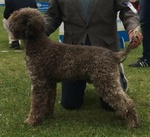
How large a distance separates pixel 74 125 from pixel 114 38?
1.34m

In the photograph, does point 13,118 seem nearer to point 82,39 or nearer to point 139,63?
point 82,39

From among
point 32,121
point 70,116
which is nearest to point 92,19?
point 70,116

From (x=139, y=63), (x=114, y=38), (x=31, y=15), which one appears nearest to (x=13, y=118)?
(x=31, y=15)

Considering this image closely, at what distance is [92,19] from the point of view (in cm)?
485

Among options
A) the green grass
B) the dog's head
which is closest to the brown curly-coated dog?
the dog's head

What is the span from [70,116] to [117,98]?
91cm

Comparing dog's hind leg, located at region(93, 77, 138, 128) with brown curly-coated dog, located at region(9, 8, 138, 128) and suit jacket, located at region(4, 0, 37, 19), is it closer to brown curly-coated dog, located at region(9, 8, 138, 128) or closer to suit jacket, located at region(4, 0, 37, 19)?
brown curly-coated dog, located at region(9, 8, 138, 128)

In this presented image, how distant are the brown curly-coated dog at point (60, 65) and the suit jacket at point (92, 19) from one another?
585 mm

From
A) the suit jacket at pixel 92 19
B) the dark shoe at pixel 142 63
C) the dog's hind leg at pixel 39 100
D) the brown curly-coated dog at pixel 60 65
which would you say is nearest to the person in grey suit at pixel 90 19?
the suit jacket at pixel 92 19

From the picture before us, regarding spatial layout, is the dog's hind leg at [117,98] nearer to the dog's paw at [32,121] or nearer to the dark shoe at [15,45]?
the dog's paw at [32,121]

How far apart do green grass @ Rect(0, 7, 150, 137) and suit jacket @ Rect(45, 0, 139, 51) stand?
95cm

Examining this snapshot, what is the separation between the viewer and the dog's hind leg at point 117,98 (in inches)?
166

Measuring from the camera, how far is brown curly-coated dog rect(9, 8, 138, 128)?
4207mm

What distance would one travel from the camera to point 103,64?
13.8 feet
